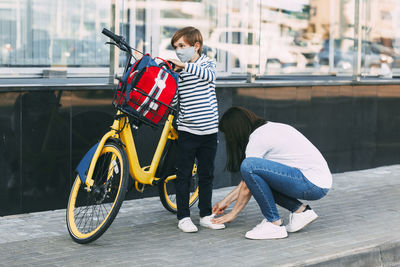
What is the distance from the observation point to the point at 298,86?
30.1ft

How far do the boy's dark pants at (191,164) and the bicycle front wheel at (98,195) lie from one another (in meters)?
0.64

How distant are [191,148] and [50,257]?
4.99 ft

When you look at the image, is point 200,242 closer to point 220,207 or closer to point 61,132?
point 220,207

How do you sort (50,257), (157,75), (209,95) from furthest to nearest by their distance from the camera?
(209,95)
(157,75)
(50,257)

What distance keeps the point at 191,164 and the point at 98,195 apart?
2.74 feet

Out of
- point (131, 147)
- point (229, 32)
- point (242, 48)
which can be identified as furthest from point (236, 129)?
point (229, 32)

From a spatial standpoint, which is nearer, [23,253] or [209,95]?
[23,253]

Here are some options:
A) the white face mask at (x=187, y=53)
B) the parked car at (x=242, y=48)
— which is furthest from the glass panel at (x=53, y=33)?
the white face mask at (x=187, y=53)

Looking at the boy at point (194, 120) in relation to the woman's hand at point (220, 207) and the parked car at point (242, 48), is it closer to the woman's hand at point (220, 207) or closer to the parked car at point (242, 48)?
the woman's hand at point (220, 207)

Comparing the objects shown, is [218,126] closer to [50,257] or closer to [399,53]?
[50,257]

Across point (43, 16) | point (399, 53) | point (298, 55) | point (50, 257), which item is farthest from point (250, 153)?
point (399, 53)

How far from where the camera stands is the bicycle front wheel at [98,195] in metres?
5.75

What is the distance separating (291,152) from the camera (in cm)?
→ 612

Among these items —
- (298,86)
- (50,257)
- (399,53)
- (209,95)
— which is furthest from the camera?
(399,53)
